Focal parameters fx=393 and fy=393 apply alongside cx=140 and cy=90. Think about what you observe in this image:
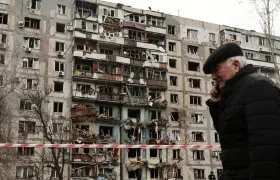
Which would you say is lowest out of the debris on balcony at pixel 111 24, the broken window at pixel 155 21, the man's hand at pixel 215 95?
the man's hand at pixel 215 95

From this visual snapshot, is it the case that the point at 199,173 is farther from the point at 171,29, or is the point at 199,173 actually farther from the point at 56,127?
the point at 171,29

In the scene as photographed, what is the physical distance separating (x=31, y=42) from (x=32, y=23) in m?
2.03

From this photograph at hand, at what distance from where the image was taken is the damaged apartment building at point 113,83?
36.1 meters

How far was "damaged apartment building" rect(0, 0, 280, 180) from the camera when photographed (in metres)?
36.1

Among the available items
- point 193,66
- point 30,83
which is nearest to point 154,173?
point 193,66

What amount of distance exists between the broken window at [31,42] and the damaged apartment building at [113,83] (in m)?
0.09

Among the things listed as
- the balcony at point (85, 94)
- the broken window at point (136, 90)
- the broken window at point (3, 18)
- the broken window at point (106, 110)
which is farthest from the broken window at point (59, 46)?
the broken window at point (136, 90)

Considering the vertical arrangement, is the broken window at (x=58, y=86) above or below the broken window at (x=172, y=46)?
below

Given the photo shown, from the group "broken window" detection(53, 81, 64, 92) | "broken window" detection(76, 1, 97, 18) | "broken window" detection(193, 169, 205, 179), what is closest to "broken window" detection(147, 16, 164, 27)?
"broken window" detection(76, 1, 97, 18)

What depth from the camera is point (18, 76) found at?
3556cm

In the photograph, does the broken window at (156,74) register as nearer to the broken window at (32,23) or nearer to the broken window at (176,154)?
the broken window at (176,154)

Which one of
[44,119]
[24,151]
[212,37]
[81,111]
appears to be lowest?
[24,151]

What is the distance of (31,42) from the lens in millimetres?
37312

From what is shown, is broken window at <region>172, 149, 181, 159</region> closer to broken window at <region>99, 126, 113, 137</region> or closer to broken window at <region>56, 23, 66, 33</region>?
broken window at <region>99, 126, 113, 137</region>
